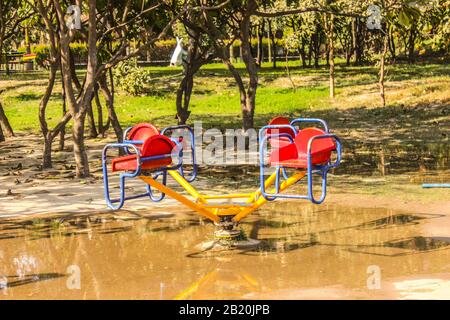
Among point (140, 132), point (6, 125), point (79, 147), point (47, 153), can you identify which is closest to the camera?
point (140, 132)

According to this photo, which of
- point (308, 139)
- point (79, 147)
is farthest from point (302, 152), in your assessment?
point (79, 147)

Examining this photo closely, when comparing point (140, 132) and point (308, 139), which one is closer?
point (308, 139)

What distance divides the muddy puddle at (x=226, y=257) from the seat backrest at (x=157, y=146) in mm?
1390

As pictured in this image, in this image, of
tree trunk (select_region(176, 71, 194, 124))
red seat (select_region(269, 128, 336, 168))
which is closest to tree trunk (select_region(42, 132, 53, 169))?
tree trunk (select_region(176, 71, 194, 124))

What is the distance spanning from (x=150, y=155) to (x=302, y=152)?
2017mm

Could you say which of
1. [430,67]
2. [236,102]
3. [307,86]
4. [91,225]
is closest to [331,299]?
[91,225]

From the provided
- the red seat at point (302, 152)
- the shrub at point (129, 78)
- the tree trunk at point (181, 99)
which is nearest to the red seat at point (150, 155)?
the red seat at point (302, 152)

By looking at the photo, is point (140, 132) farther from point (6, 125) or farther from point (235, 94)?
point (235, 94)

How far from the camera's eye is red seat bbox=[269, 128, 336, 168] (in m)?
11.6

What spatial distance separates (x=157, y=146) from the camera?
1195 cm

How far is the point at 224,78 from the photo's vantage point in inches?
1521

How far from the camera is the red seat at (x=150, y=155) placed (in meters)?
11.7

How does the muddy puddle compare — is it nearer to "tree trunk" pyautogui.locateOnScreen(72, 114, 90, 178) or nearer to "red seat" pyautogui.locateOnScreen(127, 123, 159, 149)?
"red seat" pyautogui.locateOnScreen(127, 123, 159, 149)

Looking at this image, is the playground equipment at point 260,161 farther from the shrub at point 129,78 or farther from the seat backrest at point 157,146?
the shrub at point 129,78
